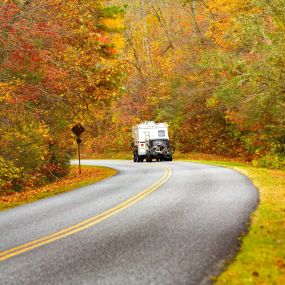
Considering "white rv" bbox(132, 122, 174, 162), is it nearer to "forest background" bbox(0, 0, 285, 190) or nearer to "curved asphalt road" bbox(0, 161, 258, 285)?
"forest background" bbox(0, 0, 285, 190)

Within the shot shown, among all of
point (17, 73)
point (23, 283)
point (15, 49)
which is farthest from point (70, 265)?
point (17, 73)

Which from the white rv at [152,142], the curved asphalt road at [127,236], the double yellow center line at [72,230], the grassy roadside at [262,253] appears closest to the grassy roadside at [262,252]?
the grassy roadside at [262,253]

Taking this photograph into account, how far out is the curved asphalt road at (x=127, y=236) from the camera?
20.8 feet

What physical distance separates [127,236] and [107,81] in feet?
44.9

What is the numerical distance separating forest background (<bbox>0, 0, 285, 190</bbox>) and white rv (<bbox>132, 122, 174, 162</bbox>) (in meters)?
4.66

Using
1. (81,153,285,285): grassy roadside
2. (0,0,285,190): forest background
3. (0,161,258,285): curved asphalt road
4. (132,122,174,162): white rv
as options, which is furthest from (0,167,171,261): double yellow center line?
(132,122,174,162): white rv

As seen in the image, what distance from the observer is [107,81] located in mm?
21422

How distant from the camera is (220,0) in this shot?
35.1 m

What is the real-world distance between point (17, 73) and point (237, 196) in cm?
1223

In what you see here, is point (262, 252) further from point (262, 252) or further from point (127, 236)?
point (127, 236)

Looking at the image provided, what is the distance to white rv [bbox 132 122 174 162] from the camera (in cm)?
3534

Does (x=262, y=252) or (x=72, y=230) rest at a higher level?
(x=262, y=252)

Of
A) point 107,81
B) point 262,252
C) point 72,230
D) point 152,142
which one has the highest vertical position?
point 107,81

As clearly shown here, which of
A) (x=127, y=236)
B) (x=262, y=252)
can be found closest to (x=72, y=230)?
(x=127, y=236)
